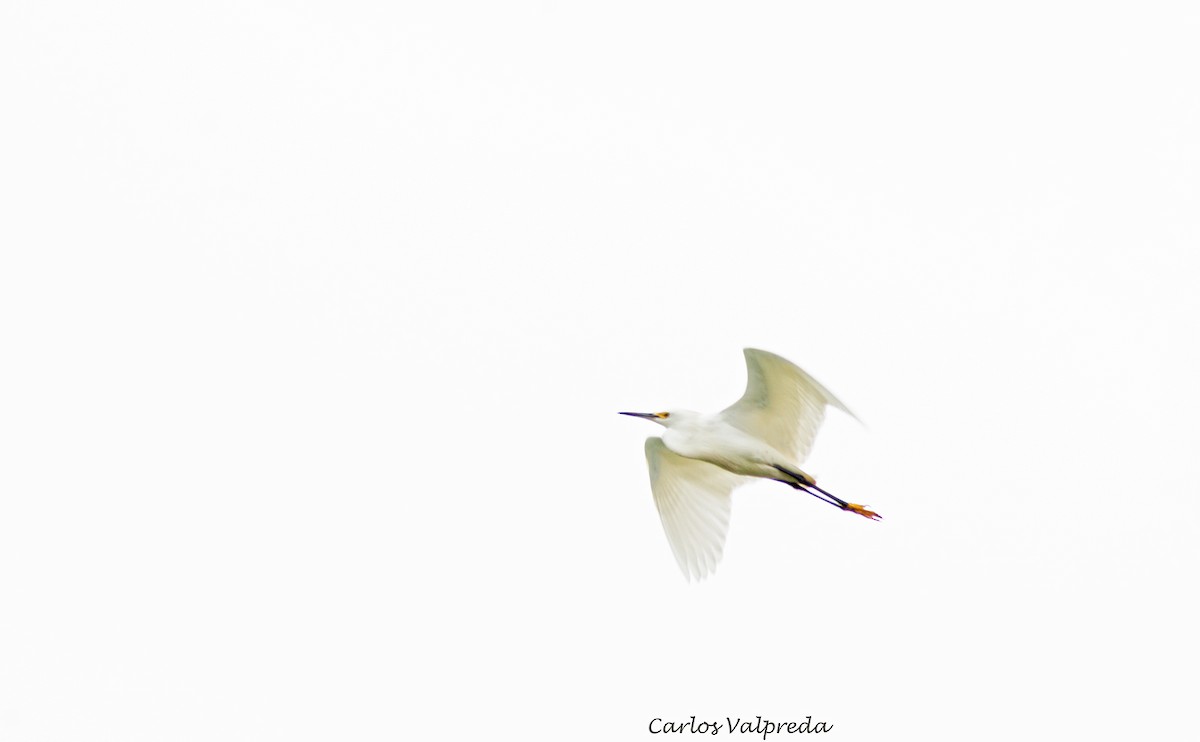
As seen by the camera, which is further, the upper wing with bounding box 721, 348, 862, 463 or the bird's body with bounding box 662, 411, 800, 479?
the bird's body with bounding box 662, 411, 800, 479

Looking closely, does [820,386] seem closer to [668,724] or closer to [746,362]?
[746,362]

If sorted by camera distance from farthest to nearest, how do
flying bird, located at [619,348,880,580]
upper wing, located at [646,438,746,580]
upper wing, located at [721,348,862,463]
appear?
upper wing, located at [646,438,746,580] < flying bird, located at [619,348,880,580] < upper wing, located at [721,348,862,463]

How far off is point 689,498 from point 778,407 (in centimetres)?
126

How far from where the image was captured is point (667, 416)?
11.5 metres

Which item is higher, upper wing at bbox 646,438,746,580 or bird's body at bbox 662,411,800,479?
bird's body at bbox 662,411,800,479

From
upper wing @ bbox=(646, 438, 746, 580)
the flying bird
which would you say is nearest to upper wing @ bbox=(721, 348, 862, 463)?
the flying bird

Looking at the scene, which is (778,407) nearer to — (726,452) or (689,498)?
(726,452)

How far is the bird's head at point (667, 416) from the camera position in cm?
1127

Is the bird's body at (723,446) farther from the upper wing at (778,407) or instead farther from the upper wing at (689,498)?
the upper wing at (689,498)

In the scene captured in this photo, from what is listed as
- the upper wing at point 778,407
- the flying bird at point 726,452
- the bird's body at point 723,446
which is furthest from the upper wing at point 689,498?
the upper wing at point 778,407

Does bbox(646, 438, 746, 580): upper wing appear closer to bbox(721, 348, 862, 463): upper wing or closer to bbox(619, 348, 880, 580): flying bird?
bbox(619, 348, 880, 580): flying bird

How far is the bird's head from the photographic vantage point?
1127 centimetres

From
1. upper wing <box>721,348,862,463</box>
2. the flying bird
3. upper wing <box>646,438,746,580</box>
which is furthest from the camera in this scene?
upper wing <box>646,438,746,580</box>

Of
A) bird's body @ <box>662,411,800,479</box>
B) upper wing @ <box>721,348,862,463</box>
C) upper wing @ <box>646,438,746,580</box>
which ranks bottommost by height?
upper wing @ <box>646,438,746,580</box>
